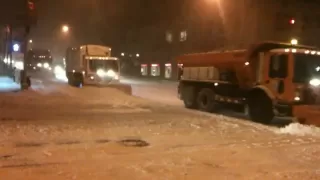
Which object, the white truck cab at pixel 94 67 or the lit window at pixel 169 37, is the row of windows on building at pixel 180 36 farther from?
the white truck cab at pixel 94 67

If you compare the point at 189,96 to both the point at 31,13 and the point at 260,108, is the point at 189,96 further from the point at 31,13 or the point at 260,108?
the point at 31,13

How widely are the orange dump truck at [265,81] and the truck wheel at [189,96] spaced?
2.77ft

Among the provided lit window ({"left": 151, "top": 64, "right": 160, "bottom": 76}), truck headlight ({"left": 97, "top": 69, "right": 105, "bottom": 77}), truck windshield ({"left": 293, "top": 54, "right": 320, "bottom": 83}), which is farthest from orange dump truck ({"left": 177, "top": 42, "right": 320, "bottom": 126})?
lit window ({"left": 151, "top": 64, "right": 160, "bottom": 76})

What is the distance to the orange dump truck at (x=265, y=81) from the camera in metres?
16.9

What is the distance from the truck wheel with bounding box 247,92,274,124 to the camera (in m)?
18.0

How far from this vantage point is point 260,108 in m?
18.3

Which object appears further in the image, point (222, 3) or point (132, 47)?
point (132, 47)

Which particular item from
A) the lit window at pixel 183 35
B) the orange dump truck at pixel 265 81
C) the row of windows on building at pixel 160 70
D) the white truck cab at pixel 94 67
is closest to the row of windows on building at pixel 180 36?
the lit window at pixel 183 35

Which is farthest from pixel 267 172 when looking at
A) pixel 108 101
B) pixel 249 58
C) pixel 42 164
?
pixel 108 101

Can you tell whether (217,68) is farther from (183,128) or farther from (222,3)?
(222,3)

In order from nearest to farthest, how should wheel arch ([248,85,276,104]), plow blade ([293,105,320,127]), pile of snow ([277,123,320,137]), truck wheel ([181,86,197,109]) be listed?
pile of snow ([277,123,320,137]) < plow blade ([293,105,320,127]) < wheel arch ([248,85,276,104]) < truck wheel ([181,86,197,109])

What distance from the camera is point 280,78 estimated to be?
57.0ft

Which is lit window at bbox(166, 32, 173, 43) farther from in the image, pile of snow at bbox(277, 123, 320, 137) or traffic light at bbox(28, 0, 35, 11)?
pile of snow at bbox(277, 123, 320, 137)

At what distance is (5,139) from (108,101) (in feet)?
39.8
